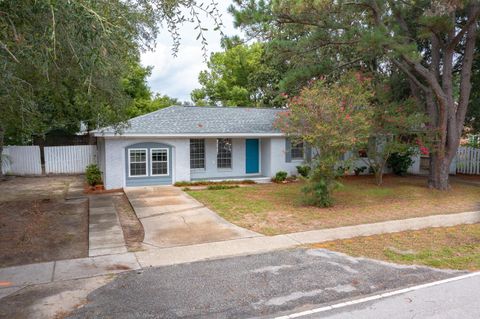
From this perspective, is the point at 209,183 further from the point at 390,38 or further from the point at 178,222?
the point at 390,38

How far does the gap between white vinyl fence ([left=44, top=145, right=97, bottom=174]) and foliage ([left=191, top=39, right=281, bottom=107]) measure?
14.8 metres

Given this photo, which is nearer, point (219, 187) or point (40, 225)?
point (40, 225)

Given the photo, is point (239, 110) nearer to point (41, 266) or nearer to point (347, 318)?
point (41, 266)

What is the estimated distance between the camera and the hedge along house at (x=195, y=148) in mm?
15781

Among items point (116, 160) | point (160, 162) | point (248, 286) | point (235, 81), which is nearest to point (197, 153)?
point (160, 162)

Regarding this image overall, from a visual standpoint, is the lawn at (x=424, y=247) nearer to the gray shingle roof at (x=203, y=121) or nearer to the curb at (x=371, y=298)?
the curb at (x=371, y=298)

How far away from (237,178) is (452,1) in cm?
1148

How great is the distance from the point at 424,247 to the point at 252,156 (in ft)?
39.8

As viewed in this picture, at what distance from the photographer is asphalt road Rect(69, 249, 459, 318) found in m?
4.79

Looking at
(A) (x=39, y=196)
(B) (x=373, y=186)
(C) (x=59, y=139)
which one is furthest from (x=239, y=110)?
(C) (x=59, y=139)

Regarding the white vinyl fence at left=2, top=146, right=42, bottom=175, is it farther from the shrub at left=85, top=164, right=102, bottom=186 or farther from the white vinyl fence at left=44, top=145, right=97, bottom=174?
the shrub at left=85, top=164, right=102, bottom=186

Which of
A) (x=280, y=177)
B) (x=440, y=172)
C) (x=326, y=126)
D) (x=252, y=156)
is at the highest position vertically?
(x=326, y=126)

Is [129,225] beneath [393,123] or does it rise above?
beneath

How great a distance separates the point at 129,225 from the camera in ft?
31.5
